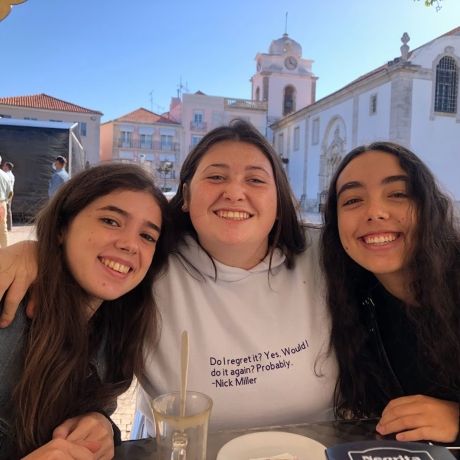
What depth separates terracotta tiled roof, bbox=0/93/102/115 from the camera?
3366 centimetres

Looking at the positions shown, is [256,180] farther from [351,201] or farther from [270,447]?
[270,447]

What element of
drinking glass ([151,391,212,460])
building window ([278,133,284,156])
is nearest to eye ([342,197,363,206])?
drinking glass ([151,391,212,460])

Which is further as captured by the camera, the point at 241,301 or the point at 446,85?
the point at 446,85

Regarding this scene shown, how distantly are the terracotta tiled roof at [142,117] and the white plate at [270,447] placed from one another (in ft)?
134

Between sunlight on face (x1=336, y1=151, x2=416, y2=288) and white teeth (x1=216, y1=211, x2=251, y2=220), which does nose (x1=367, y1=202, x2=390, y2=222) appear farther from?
white teeth (x1=216, y1=211, x2=251, y2=220)

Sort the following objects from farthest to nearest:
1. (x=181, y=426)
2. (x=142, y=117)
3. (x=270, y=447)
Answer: (x=142, y=117), (x=270, y=447), (x=181, y=426)

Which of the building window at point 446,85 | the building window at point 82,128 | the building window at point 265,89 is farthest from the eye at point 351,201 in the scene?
the building window at point 265,89

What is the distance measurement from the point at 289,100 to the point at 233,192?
1587 inches

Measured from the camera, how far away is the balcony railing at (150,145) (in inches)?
1588

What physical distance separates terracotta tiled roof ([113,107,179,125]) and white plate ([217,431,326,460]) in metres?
40.9

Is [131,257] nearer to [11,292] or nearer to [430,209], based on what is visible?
[11,292]

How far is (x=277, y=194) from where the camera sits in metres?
1.77

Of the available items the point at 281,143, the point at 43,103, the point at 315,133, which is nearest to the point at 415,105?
the point at 315,133

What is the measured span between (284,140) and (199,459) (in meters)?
34.5
